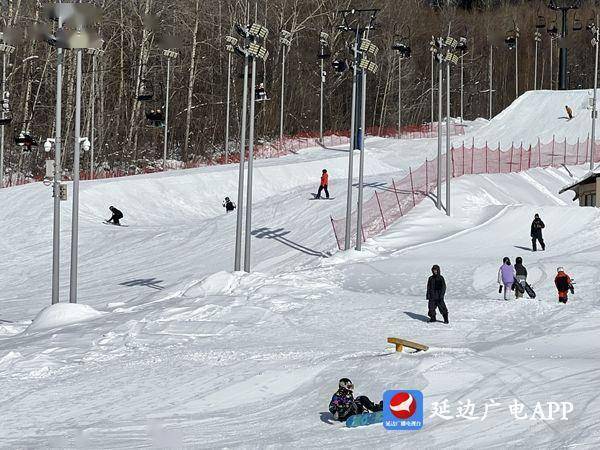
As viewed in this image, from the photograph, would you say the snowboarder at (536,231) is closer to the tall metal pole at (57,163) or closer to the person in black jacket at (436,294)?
the person in black jacket at (436,294)

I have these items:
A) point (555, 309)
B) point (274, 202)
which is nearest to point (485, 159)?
point (274, 202)

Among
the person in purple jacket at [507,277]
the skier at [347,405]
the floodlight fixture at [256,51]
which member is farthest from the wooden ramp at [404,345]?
the floodlight fixture at [256,51]

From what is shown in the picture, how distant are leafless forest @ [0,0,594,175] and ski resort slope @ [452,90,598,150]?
7.30 meters

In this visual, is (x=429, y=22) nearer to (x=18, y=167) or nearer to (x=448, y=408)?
(x=18, y=167)

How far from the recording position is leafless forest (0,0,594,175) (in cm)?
6781

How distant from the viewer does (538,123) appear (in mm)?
71812

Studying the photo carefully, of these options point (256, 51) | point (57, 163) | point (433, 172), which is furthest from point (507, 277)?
point (433, 172)

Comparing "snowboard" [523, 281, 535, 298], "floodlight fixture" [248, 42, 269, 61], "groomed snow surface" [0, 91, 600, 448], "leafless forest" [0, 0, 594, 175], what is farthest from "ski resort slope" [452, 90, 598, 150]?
"snowboard" [523, 281, 535, 298]

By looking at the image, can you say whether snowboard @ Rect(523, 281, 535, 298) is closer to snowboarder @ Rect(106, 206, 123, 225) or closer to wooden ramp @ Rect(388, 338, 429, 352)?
wooden ramp @ Rect(388, 338, 429, 352)

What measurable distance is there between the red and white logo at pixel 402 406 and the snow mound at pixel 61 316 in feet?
43.0

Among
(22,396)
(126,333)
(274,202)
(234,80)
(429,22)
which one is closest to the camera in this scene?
(22,396)

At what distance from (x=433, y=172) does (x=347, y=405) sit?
34.5 metres

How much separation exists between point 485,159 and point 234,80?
3119 cm

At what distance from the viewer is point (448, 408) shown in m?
16.3
